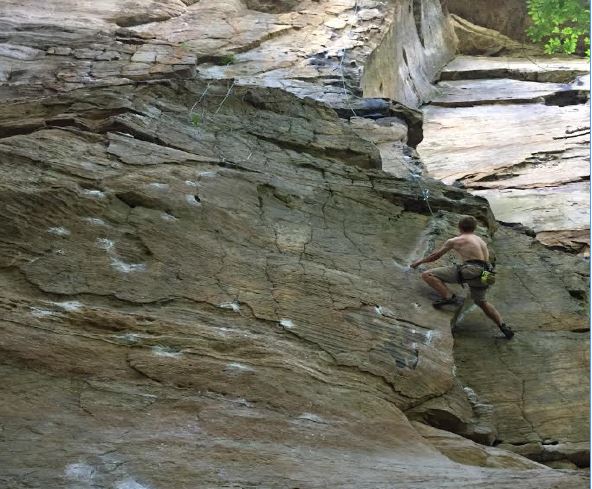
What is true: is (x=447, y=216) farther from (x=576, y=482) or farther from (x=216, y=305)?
(x=576, y=482)

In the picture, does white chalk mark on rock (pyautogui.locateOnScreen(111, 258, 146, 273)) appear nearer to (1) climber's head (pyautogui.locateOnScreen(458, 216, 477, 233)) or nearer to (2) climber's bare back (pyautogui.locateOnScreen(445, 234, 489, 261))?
(2) climber's bare back (pyautogui.locateOnScreen(445, 234, 489, 261))

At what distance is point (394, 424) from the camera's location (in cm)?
645

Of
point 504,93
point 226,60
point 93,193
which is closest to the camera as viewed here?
point 93,193

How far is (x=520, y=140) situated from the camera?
1677 cm

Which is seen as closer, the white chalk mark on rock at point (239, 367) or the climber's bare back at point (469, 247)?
the white chalk mark on rock at point (239, 367)

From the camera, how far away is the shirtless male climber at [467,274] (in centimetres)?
852

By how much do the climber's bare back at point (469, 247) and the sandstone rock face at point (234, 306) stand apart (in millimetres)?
573

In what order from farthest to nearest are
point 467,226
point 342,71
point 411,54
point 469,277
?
point 411,54
point 342,71
point 467,226
point 469,277

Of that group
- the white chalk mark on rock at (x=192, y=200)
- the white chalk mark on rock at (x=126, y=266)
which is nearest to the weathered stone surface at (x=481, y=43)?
the white chalk mark on rock at (x=192, y=200)

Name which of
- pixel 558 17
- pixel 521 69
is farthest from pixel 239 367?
pixel 521 69

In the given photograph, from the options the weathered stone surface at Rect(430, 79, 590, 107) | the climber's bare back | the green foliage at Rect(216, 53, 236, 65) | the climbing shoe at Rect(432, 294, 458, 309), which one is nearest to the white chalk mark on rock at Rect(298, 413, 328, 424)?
the climbing shoe at Rect(432, 294, 458, 309)

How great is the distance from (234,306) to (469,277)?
2.72 m

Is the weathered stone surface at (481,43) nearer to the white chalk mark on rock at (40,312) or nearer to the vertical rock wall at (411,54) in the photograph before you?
the vertical rock wall at (411,54)

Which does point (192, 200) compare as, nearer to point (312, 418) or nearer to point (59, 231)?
point (59, 231)
